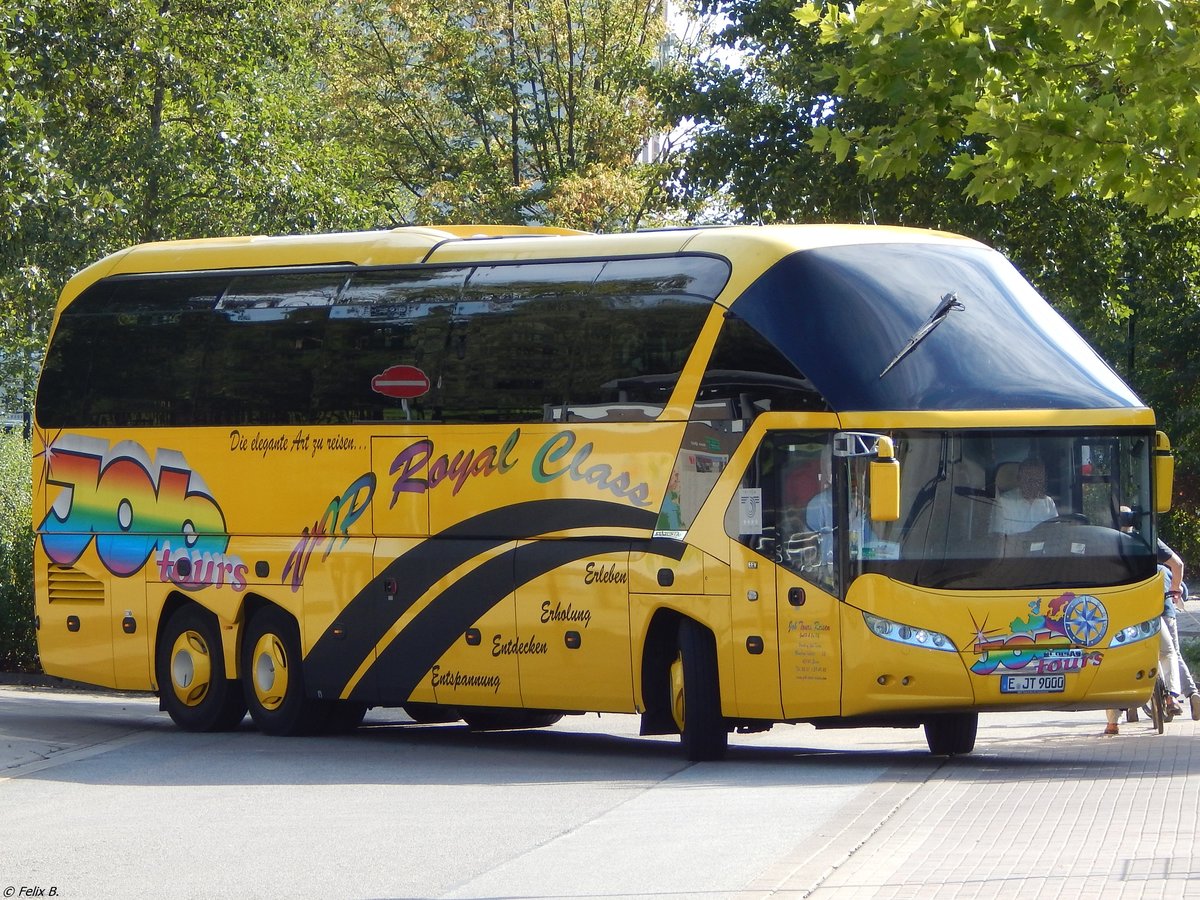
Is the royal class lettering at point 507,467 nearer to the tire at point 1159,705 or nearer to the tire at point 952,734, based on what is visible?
the tire at point 952,734

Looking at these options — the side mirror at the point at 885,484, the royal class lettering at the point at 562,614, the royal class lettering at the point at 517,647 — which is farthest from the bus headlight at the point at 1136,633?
the royal class lettering at the point at 517,647

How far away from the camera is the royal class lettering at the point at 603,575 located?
45.7ft

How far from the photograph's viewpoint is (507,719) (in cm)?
1764

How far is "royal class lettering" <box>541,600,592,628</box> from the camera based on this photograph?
14.1m

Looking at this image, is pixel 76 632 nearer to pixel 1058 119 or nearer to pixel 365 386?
pixel 365 386

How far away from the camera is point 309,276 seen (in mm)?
16344

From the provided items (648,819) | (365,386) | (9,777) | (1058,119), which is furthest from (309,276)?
(648,819)

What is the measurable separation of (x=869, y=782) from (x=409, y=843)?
3.37 m

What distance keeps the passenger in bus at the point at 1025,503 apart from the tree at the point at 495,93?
84.1 ft

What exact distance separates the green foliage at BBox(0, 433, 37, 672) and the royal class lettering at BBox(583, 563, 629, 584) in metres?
9.87

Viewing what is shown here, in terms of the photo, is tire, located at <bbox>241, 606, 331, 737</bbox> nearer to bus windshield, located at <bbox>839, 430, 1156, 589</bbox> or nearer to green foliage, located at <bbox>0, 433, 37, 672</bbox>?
bus windshield, located at <bbox>839, 430, 1156, 589</bbox>

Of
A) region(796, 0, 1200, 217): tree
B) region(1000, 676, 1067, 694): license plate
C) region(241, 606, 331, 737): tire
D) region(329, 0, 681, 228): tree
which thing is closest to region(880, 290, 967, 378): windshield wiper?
region(796, 0, 1200, 217): tree

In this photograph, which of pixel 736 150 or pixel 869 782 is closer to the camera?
pixel 869 782

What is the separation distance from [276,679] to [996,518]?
6339 millimetres
